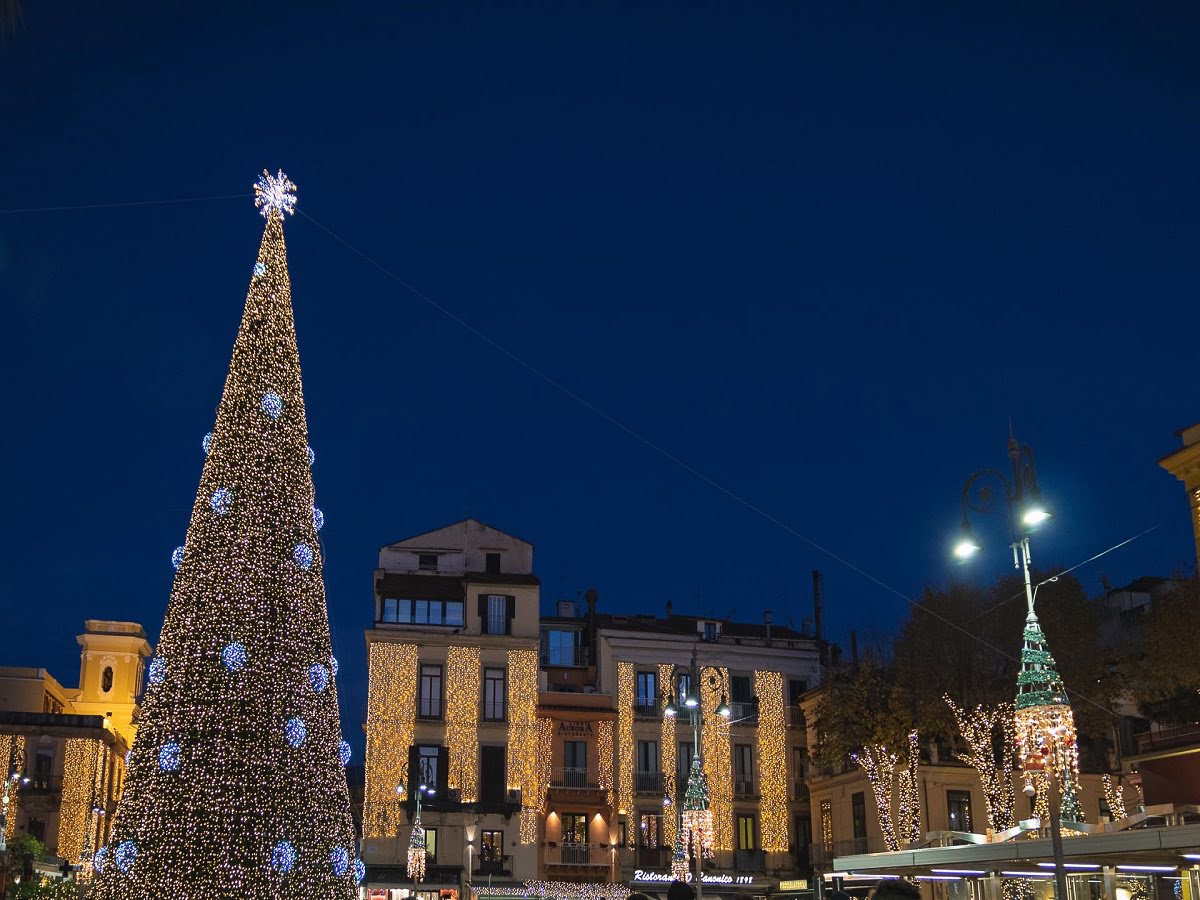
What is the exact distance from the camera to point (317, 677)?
21031mm

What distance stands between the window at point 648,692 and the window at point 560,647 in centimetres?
379

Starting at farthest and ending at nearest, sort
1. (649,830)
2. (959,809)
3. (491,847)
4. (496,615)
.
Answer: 1. (496,615)
2. (649,830)
3. (491,847)
4. (959,809)

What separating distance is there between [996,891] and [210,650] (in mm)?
15032

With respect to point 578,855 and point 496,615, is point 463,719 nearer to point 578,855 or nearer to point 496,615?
point 496,615

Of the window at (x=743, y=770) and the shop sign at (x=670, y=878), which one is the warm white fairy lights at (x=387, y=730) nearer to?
the shop sign at (x=670, y=878)

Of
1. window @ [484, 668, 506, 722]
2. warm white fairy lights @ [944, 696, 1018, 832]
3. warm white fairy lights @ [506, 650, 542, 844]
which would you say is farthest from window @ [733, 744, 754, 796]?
warm white fairy lights @ [944, 696, 1018, 832]

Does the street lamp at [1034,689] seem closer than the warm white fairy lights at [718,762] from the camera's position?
Yes

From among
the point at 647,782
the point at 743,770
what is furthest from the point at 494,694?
the point at 743,770

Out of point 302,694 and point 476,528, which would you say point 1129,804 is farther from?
point 302,694

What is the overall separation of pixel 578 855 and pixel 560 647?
935cm

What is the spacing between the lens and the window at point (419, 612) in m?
49.2

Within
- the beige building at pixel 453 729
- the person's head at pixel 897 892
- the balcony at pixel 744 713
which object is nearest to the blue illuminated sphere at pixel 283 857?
the person's head at pixel 897 892

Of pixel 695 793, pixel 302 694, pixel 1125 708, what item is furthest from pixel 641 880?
pixel 302 694

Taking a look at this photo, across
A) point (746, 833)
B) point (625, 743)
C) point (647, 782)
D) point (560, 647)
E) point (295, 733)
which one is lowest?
point (746, 833)
